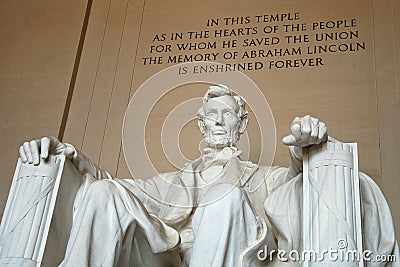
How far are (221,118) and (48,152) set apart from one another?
1097 mm

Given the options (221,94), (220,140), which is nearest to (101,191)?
(220,140)

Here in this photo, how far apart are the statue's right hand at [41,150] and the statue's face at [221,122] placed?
2.96 feet

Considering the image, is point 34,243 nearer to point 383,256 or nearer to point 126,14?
point 383,256

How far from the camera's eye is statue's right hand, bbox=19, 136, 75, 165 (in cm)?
345

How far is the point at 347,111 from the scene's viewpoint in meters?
5.11

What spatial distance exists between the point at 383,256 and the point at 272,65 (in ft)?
8.28

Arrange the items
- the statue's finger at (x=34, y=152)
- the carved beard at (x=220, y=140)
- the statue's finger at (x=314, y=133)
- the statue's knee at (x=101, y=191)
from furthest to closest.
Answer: the carved beard at (x=220, y=140)
the statue's finger at (x=34, y=152)
the statue's finger at (x=314, y=133)
the statue's knee at (x=101, y=191)

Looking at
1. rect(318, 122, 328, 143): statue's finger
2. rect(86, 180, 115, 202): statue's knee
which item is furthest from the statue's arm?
rect(318, 122, 328, 143): statue's finger

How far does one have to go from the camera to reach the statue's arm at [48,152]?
3457mm

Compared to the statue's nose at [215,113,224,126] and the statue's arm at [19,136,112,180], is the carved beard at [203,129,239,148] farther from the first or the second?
the statue's arm at [19,136,112,180]

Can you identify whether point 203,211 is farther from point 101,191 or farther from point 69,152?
point 69,152

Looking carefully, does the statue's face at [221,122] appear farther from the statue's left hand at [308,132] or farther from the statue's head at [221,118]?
the statue's left hand at [308,132]

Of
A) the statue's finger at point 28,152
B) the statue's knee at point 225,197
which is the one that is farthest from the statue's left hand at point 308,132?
the statue's finger at point 28,152

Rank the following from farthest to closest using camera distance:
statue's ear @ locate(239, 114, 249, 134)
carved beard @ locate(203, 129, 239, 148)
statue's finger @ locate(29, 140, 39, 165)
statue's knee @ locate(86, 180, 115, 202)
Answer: statue's ear @ locate(239, 114, 249, 134) → carved beard @ locate(203, 129, 239, 148) → statue's finger @ locate(29, 140, 39, 165) → statue's knee @ locate(86, 180, 115, 202)
